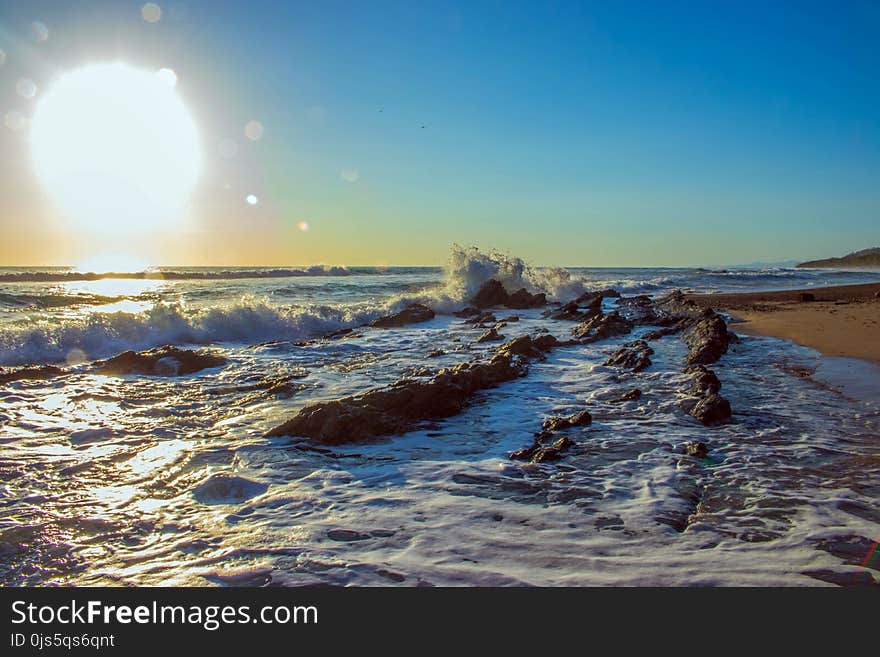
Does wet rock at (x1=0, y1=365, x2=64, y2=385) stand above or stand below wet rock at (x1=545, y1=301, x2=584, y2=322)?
below

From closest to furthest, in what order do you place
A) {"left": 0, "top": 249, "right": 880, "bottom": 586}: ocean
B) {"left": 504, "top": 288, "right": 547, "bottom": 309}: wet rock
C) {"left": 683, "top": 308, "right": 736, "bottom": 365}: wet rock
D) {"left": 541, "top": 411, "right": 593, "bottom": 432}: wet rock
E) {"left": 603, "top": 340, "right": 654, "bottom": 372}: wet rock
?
{"left": 0, "top": 249, "right": 880, "bottom": 586}: ocean, {"left": 541, "top": 411, "right": 593, "bottom": 432}: wet rock, {"left": 603, "top": 340, "right": 654, "bottom": 372}: wet rock, {"left": 683, "top": 308, "right": 736, "bottom": 365}: wet rock, {"left": 504, "top": 288, "right": 547, "bottom": 309}: wet rock

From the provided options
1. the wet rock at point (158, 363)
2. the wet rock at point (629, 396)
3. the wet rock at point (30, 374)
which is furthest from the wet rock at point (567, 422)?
the wet rock at point (30, 374)

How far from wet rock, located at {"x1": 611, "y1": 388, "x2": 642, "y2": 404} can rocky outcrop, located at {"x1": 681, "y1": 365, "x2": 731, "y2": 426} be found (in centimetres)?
57

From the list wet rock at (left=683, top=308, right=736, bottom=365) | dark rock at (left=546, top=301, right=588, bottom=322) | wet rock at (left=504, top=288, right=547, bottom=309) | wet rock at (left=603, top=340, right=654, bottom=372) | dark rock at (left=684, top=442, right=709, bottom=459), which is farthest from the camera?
wet rock at (left=504, top=288, right=547, bottom=309)

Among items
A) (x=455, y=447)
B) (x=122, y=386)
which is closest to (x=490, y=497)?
(x=455, y=447)

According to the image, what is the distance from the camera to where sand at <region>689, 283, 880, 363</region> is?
10148 mm

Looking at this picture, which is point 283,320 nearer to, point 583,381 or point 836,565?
point 583,381

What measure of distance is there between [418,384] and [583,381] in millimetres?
2871

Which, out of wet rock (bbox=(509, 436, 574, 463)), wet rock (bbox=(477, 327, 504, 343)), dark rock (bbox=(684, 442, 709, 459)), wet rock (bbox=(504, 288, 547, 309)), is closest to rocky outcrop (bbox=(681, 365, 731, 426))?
dark rock (bbox=(684, 442, 709, 459))

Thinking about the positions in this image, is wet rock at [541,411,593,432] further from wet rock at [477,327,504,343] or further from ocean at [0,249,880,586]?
wet rock at [477,327,504,343]

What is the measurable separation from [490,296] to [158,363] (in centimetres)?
1635

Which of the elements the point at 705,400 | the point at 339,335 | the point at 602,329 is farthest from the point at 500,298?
the point at 705,400

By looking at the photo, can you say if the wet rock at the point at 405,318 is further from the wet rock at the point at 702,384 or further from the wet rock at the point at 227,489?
the wet rock at the point at 227,489
